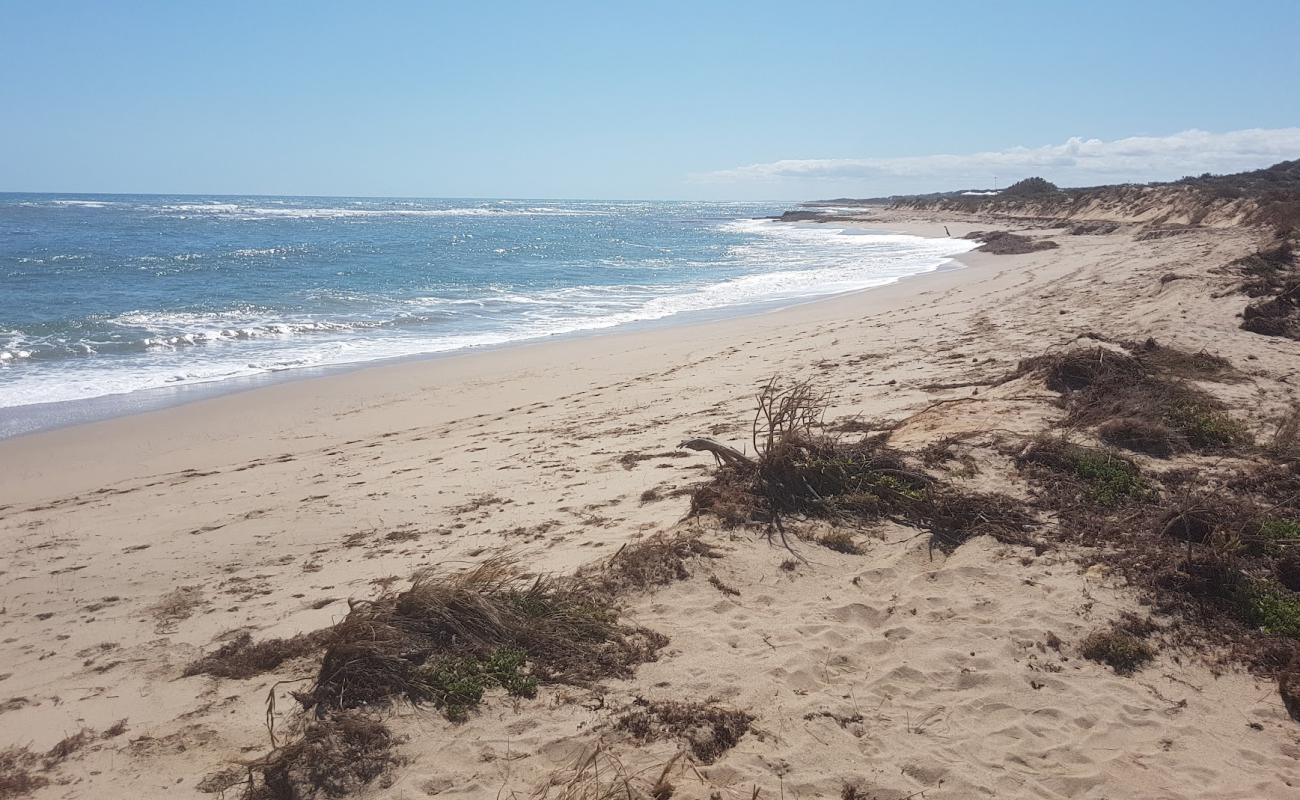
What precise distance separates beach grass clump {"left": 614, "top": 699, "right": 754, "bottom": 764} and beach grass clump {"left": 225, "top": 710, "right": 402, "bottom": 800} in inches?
39.0

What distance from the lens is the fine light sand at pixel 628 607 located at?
2.85 metres

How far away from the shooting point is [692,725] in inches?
119

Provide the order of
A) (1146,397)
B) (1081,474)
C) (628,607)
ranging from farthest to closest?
(1146,397)
(1081,474)
(628,607)

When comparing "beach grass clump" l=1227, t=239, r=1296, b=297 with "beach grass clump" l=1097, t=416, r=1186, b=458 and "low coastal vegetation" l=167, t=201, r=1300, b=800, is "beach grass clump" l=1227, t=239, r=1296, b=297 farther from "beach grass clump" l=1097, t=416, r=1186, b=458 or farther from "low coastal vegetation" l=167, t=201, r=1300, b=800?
"beach grass clump" l=1097, t=416, r=1186, b=458

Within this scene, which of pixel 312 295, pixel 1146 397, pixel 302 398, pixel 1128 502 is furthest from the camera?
pixel 312 295

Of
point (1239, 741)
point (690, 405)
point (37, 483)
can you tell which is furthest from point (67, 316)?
point (1239, 741)

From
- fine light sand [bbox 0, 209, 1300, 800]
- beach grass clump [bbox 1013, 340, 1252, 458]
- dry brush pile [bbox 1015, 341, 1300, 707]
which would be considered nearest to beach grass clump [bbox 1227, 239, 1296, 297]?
fine light sand [bbox 0, 209, 1300, 800]

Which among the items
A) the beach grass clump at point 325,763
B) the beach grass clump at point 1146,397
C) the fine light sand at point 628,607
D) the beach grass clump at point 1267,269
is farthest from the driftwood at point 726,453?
the beach grass clump at point 1267,269

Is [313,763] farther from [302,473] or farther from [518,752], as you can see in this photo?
[302,473]

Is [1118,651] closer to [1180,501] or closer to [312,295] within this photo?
[1180,501]

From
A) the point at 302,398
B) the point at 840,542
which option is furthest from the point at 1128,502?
the point at 302,398

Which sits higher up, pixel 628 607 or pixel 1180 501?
pixel 1180 501

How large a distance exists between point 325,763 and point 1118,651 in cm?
355

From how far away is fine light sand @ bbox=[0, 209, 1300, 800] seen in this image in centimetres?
285
